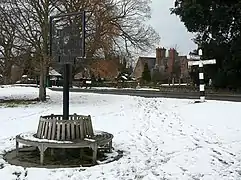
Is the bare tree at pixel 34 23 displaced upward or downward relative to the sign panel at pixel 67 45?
upward

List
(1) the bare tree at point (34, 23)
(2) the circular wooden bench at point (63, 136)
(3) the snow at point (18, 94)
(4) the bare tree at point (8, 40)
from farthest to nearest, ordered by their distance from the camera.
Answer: (3) the snow at point (18, 94)
(4) the bare tree at point (8, 40)
(1) the bare tree at point (34, 23)
(2) the circular wooden bench at point (63, 136)

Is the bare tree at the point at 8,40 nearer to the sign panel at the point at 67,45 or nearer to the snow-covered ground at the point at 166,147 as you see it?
the snow-covered ground at the point at 166,147

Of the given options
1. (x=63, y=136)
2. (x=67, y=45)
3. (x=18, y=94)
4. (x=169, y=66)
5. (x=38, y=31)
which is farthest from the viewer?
(x=169, y=66)

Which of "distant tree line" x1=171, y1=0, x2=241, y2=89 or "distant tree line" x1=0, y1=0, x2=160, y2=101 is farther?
"distant tree line" x1=171, y1=0, x2=241, y2=89

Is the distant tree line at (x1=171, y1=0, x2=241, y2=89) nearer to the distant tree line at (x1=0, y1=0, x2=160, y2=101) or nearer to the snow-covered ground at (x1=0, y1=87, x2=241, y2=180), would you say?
the distant tree line at (x1=0, y1=0, x2=160, y2=101)

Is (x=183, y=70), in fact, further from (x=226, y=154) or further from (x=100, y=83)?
(x=226, y=154)

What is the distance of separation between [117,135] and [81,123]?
264 centimetres

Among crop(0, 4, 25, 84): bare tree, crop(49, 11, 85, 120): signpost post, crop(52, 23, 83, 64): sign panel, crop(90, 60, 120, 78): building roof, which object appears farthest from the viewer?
crop(90, 60, 120, 78): building roof

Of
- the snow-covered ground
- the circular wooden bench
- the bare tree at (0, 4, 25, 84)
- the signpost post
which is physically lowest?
the snow-covered ground

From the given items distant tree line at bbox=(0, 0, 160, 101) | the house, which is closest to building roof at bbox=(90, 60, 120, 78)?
distant tree line at bbox=(0, 0, 160, 101)

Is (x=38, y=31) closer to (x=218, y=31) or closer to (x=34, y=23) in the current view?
(x=34, y=23)

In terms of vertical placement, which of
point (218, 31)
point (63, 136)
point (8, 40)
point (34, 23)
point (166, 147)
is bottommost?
point (166, 147)

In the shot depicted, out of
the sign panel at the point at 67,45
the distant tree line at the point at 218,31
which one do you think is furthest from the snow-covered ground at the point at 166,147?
the distant tree line at the point at 218,31

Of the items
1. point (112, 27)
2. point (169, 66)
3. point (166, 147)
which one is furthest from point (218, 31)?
point (169, 66)
